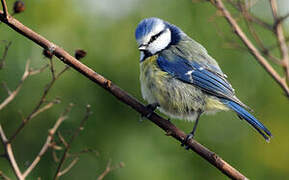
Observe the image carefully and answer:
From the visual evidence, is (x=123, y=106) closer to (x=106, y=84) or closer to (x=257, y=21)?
(x=106, y=84)

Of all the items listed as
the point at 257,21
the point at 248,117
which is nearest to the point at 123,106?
the point at 248,117

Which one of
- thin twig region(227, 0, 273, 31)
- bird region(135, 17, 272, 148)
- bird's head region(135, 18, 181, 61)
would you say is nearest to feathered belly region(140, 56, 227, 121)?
bird region(135, 17, 272, 148)

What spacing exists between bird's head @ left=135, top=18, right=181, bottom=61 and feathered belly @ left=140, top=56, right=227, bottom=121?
183mm

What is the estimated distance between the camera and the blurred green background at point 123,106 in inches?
179

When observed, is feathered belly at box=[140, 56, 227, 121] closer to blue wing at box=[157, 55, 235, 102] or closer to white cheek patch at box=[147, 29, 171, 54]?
blue wing at box=[157, 55, 235, 102]

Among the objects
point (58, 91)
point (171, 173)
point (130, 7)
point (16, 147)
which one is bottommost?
point (171, 173)

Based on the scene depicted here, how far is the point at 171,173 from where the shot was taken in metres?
4.67

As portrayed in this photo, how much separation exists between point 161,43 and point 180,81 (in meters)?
0.39

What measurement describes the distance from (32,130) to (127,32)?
1581 mm

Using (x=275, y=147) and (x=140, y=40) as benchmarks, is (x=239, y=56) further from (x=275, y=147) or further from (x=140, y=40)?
(x=140, y=40)

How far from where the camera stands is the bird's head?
121 inches

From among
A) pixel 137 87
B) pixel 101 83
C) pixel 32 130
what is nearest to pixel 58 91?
pixel 32 130

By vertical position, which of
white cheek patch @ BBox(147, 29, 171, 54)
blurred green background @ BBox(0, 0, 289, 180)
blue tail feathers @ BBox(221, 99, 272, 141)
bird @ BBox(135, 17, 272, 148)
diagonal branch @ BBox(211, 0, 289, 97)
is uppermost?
diagonal branch @ BBox(211, 0, 289, 97)

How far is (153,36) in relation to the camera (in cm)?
317
